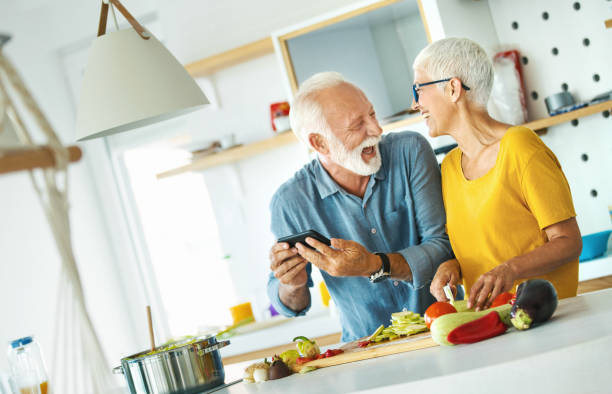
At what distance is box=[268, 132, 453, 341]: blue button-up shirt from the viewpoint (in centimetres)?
203

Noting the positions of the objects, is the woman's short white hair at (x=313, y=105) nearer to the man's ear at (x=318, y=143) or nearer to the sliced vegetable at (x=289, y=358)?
the man's ear at (x=318, y=143)

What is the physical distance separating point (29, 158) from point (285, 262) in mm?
1208

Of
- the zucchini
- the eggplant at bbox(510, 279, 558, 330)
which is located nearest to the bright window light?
the zucchini

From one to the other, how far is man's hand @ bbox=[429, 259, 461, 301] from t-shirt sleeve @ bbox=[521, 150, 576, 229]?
282 mm

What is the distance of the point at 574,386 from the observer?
107 centimetres

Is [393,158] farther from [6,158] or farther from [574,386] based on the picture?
[6,158]

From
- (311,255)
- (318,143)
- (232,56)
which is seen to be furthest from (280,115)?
(311,255)

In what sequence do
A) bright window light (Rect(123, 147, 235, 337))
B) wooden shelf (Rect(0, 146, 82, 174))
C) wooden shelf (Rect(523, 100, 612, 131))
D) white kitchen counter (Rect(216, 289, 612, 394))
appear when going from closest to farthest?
wooden shelf (Rect(0, 146, 82, 174)) → white kitchen counter (Rect(216, 289, 612, 394)) → wooden shelf (Rect(523, 100, 612, 131)) → bright window light (Rect(123, 147, 235, 337))

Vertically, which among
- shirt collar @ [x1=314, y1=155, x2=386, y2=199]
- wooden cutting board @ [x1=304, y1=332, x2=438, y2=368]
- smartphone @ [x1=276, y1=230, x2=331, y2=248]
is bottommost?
wooden cutting board @ [x1=304, y1=332, x2=438, y2=368]

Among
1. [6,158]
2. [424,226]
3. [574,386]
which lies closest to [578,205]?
[424,226]

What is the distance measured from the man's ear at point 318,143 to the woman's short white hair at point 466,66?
0.45 m

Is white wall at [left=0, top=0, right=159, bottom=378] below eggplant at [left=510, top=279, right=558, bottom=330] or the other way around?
the other way around

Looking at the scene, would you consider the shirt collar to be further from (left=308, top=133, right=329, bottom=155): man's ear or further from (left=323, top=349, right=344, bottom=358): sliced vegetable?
(left=323, top=349, right=344, bottom=358): sliced vegetable

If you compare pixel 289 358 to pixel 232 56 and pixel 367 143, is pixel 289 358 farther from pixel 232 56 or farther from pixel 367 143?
pixel 232 56
